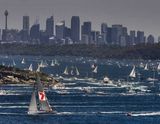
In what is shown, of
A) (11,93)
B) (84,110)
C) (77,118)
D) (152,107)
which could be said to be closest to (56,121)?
(77,118)

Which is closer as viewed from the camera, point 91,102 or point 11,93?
point 91,102

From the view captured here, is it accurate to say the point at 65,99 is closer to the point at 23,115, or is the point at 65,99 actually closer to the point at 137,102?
the point at 137,102

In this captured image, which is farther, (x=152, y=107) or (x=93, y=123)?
(x=152, y=107)

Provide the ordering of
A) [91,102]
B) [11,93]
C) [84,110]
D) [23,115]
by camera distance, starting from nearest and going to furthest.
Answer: [23,115]
[84,110]
[91,102]
[11,93]

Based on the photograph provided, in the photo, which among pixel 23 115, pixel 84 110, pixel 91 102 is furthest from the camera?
pixel 91 102

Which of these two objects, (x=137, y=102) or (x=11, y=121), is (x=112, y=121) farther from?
(x=137, y=102)

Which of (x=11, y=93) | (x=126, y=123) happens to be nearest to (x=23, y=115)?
(x=126, y=123)

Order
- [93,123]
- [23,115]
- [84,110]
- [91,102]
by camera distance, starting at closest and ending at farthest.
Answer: [93,123]
[23,115]
[84,110]
[91,102]

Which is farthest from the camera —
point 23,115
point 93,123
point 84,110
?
point 84,110
